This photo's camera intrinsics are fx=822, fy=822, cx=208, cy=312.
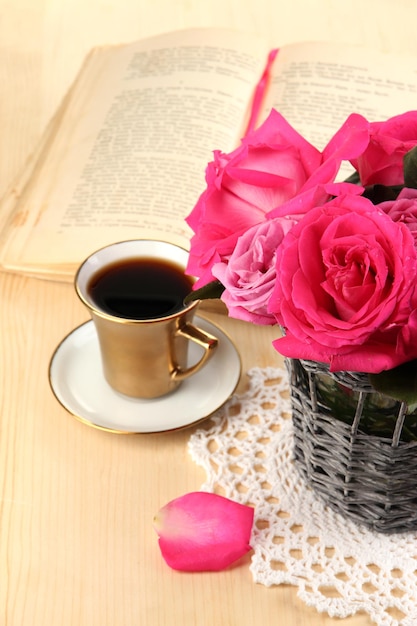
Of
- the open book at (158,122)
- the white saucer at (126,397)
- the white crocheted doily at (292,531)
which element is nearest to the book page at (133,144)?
the open book at (158,122)

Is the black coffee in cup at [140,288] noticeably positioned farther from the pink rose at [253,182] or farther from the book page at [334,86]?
the book page at [334,86]

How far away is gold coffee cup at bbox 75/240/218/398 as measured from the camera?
2.21ft

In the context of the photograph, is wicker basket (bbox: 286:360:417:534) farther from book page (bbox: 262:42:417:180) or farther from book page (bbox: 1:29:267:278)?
book page (bbox: 262:42:417:180)

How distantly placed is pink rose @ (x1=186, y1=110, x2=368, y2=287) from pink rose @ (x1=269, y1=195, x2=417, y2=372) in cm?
6

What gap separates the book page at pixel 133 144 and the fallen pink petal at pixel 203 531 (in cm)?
33

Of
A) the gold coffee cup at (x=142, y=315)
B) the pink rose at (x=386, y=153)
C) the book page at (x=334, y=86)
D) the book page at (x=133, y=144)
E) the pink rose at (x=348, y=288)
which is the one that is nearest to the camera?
the pink rose at (x=348, y=288)

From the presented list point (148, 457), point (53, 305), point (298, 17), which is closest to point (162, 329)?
point (148, 457)

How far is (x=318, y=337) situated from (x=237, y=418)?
0.28 metres

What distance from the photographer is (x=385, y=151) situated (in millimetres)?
545

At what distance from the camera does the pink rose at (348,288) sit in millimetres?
442

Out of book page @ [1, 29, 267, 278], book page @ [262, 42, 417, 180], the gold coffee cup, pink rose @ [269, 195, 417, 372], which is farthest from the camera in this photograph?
book page @ [262, 42, 417, 180]

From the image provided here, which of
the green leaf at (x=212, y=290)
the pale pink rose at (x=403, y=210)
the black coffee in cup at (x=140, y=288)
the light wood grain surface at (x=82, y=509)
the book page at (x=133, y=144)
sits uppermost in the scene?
the pale pink rose at (x=403, y=210)

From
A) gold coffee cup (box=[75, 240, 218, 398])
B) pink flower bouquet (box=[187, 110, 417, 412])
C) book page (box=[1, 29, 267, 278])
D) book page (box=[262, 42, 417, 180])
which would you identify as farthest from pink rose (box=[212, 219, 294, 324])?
book page (box=[262, 42, 417, 180])

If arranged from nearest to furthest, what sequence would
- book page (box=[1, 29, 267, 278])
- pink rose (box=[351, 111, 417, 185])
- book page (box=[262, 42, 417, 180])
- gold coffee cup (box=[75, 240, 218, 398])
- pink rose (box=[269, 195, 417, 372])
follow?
pink rose (box=[269, 195, 417, 372]) → pink rose (box=[351, 111, 417, 185]) → gold coffee cup (box=[75, 240, 218, 398]) → book page (box=[1, 29, 267, 278]) → book page (box=[262, 42, 417, 180])
